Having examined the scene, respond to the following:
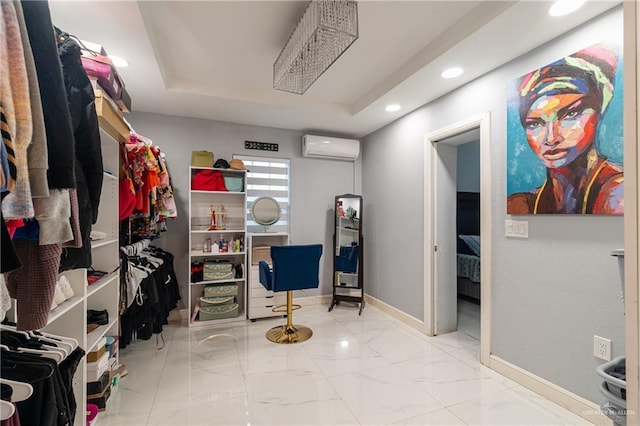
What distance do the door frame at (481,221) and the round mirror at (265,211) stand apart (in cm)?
174

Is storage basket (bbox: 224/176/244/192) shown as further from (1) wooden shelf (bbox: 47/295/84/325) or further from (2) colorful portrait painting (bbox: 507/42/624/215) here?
(2) colorful portrait painting (bbox: 507/42/624/215)

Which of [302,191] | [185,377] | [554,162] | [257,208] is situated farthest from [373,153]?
[185,377]

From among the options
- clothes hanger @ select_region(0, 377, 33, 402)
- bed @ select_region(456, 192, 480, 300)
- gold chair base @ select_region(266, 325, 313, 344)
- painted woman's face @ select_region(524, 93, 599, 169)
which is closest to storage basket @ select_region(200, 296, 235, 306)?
gold chair base @ select_region(266, 325, 313, 344)

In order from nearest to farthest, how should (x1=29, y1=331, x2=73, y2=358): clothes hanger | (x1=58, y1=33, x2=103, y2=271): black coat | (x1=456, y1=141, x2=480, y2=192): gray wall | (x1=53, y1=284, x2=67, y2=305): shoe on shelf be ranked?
(x1=58, y1=33, x2=103, y2=271): black coat → (x1=29, y1=331, x2=73, y2=358): clothes hanger → (x1=53, y1=284, x2=67, y2=305): shoe on shelf → (x1=456, y1=141, x2=480, y2=192): gray wall

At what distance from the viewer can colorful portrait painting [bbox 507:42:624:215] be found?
1597 millimetres

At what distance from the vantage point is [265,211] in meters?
3.59

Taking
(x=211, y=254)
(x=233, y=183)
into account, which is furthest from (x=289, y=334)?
(x=233, y=183)

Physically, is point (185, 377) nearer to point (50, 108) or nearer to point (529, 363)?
point (50, 108)

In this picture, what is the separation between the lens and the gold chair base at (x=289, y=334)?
112 inches

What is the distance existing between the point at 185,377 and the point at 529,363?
2502 millimetres

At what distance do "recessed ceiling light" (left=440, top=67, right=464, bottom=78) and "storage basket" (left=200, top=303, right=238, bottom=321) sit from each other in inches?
124

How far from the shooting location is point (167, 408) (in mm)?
1856

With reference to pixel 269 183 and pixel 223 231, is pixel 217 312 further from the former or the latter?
pixel 269 183

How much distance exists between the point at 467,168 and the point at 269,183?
342cm
